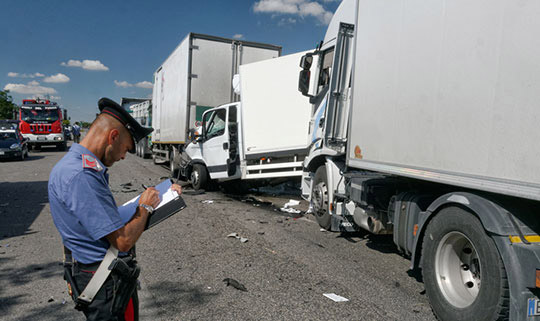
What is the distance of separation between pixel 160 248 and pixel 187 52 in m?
7.54

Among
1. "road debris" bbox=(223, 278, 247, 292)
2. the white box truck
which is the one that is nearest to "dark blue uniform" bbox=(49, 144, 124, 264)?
"road debris" bbox=(223, 278, 247, 292)

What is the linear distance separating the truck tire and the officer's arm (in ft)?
7.68

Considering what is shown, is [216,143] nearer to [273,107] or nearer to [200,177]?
[200,177]

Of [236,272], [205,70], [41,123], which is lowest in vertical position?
[236,272]

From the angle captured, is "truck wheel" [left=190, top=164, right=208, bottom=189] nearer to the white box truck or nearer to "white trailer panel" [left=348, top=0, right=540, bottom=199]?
"white trailer panel" [left=348, top=0, right=540, bottom=199]

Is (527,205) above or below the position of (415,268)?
above

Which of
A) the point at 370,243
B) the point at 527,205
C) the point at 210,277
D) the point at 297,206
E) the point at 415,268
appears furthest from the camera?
the point at 297,206

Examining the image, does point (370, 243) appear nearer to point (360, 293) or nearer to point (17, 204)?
point (360, 293)

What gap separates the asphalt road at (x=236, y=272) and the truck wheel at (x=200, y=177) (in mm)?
2797

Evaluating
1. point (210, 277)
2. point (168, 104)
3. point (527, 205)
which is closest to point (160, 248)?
point (210, 277)

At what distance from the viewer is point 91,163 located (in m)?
1.75

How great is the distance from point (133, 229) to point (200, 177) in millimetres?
8563

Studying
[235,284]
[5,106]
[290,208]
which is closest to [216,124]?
[290,208]

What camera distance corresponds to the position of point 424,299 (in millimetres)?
3814
